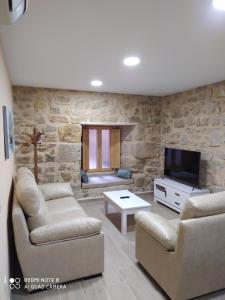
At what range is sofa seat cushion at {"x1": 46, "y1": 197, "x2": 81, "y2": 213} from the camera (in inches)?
112

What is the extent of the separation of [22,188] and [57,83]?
7.11 feet

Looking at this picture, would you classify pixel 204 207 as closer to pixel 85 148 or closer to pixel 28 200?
pixel 28 200

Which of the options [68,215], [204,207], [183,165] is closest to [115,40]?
[204,207]

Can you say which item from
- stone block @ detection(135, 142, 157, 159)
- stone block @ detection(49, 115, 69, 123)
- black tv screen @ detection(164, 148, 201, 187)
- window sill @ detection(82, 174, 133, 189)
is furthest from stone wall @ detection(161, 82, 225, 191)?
stone block @ detection(49, 115, 69, 123)

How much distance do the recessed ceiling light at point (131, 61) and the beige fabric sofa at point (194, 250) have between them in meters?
1.57

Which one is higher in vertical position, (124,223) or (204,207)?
(204,207)

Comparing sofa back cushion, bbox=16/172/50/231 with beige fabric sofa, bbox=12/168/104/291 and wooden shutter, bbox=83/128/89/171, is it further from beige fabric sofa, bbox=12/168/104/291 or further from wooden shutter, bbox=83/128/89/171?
wooden shutter, bbox=83/128/89/171

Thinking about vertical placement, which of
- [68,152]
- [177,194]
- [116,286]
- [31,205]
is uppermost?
[68,152]

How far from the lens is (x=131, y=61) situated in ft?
8.04

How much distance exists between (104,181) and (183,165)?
1.64 meters

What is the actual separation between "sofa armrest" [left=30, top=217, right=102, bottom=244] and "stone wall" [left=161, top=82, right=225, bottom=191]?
242 cm

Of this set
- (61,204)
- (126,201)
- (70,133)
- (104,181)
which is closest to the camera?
(61,204)

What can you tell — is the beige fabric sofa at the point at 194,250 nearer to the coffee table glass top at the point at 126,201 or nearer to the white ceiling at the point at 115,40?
the coffee table glass top at the point at 126,201

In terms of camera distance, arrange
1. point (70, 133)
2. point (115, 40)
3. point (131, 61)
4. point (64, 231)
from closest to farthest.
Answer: point (115, 40)
point (64, 231)
point (131, 61)
point (70, 133)
